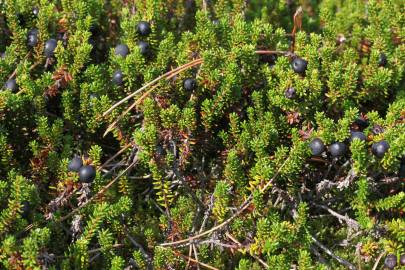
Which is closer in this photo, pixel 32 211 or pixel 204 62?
pixel 32 211

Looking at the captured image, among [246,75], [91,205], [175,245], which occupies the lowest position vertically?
[175,245]

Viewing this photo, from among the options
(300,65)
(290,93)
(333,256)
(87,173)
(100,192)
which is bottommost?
(333,256)

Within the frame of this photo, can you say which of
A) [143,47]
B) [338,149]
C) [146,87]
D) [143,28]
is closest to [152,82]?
[146,87]

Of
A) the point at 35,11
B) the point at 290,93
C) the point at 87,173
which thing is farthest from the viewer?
the point at 35,11

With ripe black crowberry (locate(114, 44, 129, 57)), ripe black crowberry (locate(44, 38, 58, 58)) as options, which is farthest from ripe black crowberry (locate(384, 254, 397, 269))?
ripe black crowberry (locate(44, 38, 58, 58))

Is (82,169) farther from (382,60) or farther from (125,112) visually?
(382,60)

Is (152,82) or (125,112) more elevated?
(152,82)

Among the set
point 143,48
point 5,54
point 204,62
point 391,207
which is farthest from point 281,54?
point 5,54

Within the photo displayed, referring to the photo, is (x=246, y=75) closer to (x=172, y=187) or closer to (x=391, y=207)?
(x=172, y=187)

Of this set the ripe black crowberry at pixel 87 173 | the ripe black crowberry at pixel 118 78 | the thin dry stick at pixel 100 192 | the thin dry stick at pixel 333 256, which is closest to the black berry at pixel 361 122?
the thin dry stick at pixel 333 256
